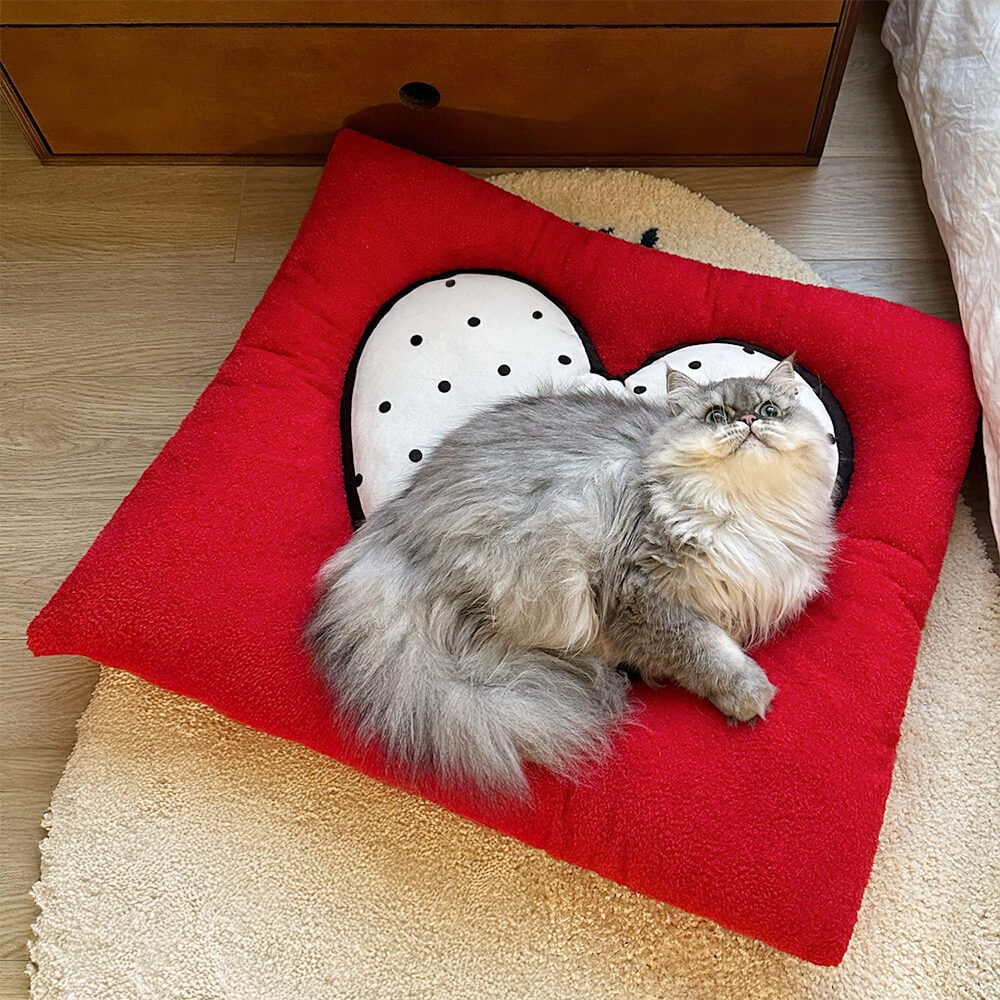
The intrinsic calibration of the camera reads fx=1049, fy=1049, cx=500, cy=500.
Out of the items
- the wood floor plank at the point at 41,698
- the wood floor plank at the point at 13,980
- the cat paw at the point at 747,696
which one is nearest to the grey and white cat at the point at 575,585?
the cat paw at the point at 747,696

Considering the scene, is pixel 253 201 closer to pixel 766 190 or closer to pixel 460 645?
pixel 766 190

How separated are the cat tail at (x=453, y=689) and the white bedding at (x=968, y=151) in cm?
71

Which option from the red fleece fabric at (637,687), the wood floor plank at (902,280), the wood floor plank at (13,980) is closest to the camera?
the red fleece fabric at (637,687)

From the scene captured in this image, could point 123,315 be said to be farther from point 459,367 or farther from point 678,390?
point 678,390

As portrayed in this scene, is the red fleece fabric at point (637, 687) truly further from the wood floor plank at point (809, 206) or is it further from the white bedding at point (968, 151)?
the wood floor plank at point (809, 206)

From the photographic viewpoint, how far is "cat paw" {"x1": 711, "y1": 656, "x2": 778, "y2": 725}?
130 centimetres

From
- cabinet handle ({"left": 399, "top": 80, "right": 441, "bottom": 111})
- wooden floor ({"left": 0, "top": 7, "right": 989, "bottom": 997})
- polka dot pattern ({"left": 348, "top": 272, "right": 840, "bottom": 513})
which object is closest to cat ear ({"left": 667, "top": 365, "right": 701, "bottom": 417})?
→ polka dot pattern ({"left": 348, "top": 272, "right": 840, "bottom": 513})

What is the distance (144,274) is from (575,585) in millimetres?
1136

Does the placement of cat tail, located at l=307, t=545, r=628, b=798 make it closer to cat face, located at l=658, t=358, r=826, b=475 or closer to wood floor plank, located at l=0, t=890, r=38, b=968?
Answer: cat face, located at l=658, t=358, r=826, b=475

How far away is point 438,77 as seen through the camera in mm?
1806

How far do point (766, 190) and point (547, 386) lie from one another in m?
0.73

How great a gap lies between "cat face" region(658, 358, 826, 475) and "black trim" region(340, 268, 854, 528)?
21 cm

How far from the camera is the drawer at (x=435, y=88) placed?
174cm

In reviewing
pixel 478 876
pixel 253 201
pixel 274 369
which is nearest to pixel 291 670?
pixel 478 876
